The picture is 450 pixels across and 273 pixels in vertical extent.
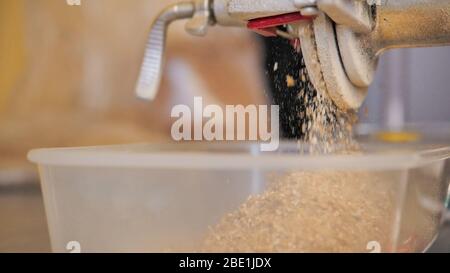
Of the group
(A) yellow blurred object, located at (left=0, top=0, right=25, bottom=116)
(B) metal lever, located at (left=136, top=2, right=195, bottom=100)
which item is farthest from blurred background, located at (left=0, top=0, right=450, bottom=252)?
(B) metal lever, located at (left=136, top=2, right=195, bottom=100)

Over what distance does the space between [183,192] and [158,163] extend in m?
0.03

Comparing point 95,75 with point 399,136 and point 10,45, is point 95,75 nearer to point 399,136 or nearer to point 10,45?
point 10,45

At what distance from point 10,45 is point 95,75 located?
0.17 meters

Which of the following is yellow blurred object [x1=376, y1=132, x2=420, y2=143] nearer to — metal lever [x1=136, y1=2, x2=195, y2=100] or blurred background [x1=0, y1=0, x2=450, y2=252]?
blurred background [x1=0, y1=0, x2=450, y2=252]

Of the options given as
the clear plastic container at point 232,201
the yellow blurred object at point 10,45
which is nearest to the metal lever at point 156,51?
the clear plastic container at point 232,201

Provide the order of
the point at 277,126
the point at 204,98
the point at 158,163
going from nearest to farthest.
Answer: the point at 158,163 < the point at 277,126 < the point at 204,98

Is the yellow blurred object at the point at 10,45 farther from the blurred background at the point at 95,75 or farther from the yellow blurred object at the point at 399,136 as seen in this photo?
the yellow blurred object at the point at 399,136

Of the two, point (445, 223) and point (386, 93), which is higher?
point (386, 93)

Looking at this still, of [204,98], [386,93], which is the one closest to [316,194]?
[386,93]

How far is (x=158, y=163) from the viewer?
32cm

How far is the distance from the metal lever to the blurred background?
0.53m

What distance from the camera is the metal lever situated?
1.27 feet

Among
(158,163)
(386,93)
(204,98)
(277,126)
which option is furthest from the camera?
(204,98)

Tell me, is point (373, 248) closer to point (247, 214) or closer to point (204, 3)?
point (247, 214)
